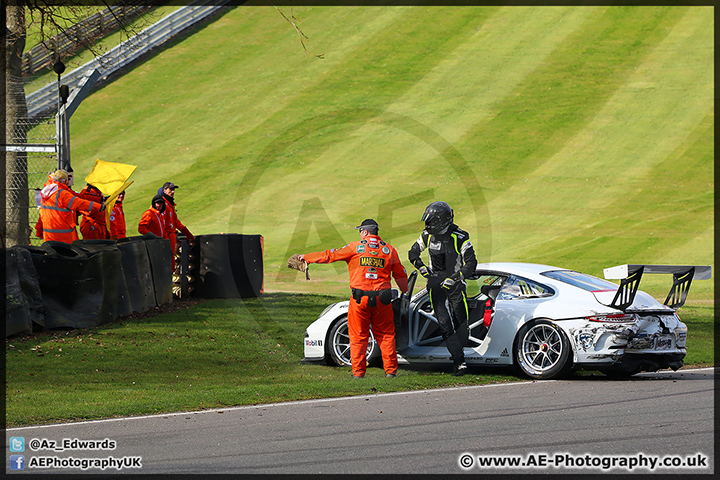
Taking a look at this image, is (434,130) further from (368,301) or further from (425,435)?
(425,435)

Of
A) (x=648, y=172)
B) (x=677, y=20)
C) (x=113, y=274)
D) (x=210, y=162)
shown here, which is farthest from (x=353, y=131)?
(x=113, y=274)

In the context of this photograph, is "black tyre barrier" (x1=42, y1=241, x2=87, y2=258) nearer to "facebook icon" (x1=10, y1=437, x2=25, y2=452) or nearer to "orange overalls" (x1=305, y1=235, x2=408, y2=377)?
"orange overalls" (x1=305, y1=235, x2=408, y2=377)

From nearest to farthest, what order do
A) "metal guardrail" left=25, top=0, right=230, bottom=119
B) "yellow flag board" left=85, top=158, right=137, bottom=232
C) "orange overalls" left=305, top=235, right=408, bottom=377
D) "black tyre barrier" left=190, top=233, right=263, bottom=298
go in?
1. "orange overalls" left=305, top=235, right=408, bottom=377
2. "yellow flag board" left=85, top=158, right=137, bottom=232
3. "black tyre barrier" left=190, top=233, right=263, bottom=298
4. "metal guardrail" left=25, top=0, right=230, bottom=119

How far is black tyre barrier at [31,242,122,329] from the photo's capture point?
10859 mm

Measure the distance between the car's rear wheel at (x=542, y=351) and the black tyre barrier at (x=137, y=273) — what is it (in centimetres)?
633

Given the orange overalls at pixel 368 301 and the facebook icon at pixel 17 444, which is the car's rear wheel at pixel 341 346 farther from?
the facebook icon at pixel 17 444

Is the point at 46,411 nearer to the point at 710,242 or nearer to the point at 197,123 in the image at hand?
the point at 710,242

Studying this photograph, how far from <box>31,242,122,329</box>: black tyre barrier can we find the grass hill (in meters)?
8.63

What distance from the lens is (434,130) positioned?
40250mm

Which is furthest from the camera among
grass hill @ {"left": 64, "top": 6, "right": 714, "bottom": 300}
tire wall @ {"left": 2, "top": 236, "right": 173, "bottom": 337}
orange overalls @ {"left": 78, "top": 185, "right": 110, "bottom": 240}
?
grass hill @ {"left": 64, "top": 6, "right": 714, "bottom": 300}

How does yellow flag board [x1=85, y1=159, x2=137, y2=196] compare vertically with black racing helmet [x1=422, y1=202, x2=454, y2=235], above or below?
above

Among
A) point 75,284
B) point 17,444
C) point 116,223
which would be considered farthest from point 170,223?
point 17,444

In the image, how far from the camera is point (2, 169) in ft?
53.1

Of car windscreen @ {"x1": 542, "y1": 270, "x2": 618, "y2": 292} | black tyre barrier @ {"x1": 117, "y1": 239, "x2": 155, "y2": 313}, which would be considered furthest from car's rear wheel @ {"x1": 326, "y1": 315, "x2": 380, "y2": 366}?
black tyre barrier @ {"x1": 117, "y1": 239, "x2": 155, "y2": 313}
